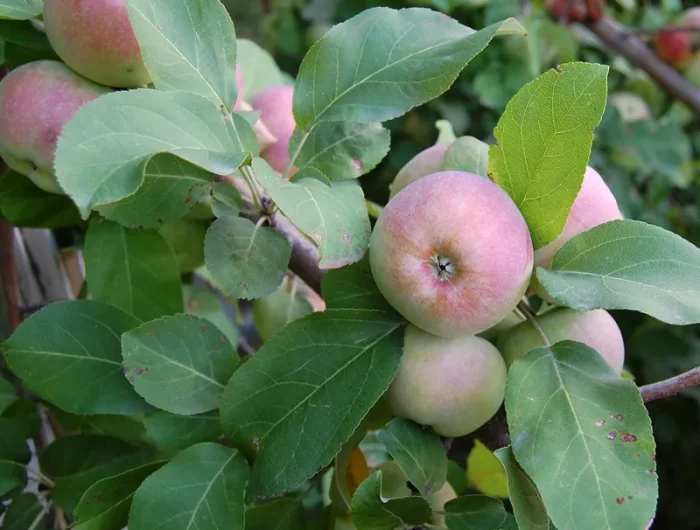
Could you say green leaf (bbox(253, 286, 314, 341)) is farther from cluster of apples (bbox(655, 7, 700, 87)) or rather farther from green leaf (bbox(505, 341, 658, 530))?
cluster of apples (bbox(655, 7, 700, 87))

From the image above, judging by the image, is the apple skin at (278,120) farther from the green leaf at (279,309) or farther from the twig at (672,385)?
the twig at (672,385)

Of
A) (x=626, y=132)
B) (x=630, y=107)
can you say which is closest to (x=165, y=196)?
(x=626, y=132)

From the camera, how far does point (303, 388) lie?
0.46 metres

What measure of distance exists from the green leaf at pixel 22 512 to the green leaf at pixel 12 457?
0.04 ft

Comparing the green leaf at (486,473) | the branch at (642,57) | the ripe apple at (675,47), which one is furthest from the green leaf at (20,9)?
the ripe apple at (675,47)

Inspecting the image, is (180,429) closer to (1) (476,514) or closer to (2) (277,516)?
(2) (277,516)

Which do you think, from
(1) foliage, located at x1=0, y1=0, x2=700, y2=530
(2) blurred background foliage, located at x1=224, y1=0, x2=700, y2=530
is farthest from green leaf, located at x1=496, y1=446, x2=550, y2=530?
(2) blurred background foliage, located at x1=224, y1=0, x2=700, y2=530

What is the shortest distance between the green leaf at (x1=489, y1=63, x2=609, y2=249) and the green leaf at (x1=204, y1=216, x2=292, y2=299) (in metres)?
0.17

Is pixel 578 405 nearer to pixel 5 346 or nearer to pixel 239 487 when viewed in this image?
pixel 239 487

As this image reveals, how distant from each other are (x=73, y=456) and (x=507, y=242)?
0.44 m

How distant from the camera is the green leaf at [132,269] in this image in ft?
1.90

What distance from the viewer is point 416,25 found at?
48 cm

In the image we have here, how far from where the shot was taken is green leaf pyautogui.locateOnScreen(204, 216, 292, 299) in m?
0.47

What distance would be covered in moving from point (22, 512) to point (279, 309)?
0.98 feet
